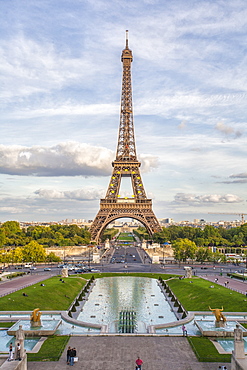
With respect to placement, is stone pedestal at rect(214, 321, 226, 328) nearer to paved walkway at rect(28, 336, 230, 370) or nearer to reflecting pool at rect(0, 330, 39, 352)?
paved walkway at rect(28, 336, 230, 370)

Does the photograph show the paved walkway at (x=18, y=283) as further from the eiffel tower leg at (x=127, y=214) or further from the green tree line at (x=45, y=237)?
the eiffel tower leg at (x=127, y=214)

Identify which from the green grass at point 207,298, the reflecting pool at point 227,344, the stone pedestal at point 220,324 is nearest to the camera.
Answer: the reflecting pool at point 227,344

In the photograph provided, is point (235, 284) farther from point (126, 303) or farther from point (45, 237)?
point (45, 237)

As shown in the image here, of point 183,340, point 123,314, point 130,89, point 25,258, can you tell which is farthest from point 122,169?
point 183,340

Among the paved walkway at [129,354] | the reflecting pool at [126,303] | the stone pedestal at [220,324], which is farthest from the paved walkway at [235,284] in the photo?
the paved walkway at [129,354]

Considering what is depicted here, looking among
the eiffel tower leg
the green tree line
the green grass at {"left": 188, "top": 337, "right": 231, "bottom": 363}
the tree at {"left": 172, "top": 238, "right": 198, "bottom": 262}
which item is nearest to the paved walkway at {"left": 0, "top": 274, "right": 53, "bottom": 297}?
the green grass at {"left": 188, "top": 337, "right": 231, "bottom": 363}

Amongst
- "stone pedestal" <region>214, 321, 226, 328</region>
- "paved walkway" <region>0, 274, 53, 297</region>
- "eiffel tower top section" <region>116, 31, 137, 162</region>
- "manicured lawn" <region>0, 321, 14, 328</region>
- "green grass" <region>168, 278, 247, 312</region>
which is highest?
"eiffel tower top section" <region>116, 31, 137, 162</region>

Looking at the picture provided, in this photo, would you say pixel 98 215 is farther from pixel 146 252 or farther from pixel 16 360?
pixel 16 360
